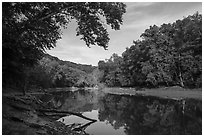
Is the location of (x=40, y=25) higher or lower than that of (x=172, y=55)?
lower

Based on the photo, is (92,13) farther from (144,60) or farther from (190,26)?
(144,60)

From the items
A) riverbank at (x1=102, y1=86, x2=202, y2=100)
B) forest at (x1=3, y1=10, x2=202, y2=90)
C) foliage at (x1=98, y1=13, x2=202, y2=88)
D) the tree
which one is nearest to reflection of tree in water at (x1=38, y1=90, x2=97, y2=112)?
forest at (x1=3, y1=10, x2=202, y2=90)

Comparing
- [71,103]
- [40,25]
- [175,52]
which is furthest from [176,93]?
[40,25]

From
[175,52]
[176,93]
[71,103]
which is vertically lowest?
[71,103]

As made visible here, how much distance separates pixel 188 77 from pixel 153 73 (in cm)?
819

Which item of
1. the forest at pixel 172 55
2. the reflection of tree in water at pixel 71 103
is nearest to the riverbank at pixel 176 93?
the forest at pixel 172 55

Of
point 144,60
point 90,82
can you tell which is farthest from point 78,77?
point 144,60

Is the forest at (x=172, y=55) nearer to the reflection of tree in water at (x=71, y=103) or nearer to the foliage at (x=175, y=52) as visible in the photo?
the foliage at (x=175, y=52)

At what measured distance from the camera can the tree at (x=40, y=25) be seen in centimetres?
973

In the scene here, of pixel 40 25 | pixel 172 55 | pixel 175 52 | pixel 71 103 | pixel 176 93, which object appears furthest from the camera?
pixel 175 52

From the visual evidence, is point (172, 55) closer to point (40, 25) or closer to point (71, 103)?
point (71, 103)

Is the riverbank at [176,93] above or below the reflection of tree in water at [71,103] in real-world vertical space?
above

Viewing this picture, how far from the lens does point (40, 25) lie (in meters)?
13.0

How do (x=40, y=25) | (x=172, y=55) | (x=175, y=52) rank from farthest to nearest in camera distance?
1. (x=175, y=52)
2. (x=172, y=55)
3. (x=40, y=25)
